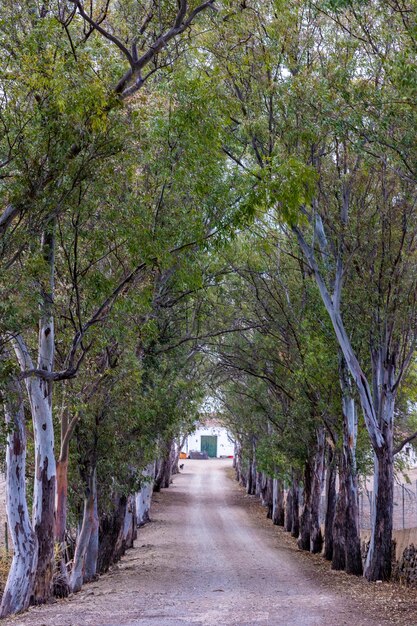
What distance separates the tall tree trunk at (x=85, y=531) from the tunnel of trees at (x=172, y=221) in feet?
0.16

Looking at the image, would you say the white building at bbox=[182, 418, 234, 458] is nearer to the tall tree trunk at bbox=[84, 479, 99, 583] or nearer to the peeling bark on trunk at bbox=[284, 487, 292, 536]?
the peeling bark on trunk at bbox=[284, 487, 292, 536]

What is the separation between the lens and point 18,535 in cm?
1433

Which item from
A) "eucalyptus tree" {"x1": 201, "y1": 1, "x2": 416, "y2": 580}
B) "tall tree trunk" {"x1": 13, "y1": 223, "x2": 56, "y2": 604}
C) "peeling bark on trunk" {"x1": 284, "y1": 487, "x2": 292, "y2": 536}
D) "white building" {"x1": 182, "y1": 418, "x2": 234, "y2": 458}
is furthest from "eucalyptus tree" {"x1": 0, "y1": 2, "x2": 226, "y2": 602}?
"white building" {"x1": 182, "y1": 418, "x2": 234, "y2": 458}

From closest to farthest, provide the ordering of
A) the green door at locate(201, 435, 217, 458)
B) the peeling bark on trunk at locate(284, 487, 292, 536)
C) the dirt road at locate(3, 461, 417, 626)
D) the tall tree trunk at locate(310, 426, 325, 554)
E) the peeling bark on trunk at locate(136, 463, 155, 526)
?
1. the dirt road at locate(3, 461, 417, 626)
2. the tall tree trunk at locate(310, 426, 325, 554)
3. the peeling bark on trunk at locate(284, 487, 292, 536)
4. the peeling bark on trunk at locate(136, 463, 155, 526)
5. the green door at locate(201, 435, 217, 458)

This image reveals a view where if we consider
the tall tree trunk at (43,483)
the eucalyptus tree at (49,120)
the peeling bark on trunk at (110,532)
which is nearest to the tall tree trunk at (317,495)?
the peeling bark on trunk at (110,532)

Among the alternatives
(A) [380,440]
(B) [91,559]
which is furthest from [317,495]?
(A) [380,440]

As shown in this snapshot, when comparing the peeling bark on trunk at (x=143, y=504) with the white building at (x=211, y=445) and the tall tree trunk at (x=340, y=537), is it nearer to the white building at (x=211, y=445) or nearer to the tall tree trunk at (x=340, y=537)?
the tall tree trunk at (x=340, y=537)

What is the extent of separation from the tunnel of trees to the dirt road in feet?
3.79

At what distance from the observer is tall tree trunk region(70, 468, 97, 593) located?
18.0 m

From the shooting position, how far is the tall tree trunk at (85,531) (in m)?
18.0

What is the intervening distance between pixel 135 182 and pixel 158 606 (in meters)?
7.91

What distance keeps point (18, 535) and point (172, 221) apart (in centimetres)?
666

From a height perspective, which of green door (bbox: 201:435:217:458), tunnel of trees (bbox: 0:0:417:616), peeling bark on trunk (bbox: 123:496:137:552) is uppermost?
tunnel of trees (bbox: 0:0:417:616)

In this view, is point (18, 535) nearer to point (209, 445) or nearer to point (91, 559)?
point (91, 559)
